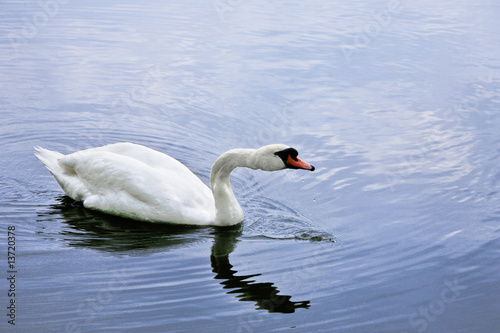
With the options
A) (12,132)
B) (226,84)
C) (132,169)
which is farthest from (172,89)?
(132,169)

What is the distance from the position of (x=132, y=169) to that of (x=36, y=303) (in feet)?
8.74

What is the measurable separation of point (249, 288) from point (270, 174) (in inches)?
147

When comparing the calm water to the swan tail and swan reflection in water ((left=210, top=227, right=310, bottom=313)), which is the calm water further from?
the swan tail

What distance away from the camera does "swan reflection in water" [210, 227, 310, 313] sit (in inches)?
285

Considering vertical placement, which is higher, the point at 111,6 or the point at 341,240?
the point at 111,6

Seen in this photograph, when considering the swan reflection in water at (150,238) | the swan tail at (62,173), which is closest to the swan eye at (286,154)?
the swan reflection in water at (150,238)

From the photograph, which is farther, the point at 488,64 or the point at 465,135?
the point at 488,64


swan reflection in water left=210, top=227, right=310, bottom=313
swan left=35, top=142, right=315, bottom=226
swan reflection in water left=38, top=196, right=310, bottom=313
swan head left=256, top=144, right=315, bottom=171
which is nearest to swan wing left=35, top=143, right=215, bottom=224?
swan left=35, top=142, right=315, bottom=226

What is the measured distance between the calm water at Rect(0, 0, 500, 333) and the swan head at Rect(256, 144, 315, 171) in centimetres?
97

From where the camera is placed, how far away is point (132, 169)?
926 centimetres

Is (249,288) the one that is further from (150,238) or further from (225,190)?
(225,190)

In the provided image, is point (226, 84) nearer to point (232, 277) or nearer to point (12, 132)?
point (12, 132)

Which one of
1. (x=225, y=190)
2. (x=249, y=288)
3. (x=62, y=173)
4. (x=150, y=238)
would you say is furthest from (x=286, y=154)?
(x=62, y=173)

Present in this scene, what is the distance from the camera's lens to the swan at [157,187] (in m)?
9.06
